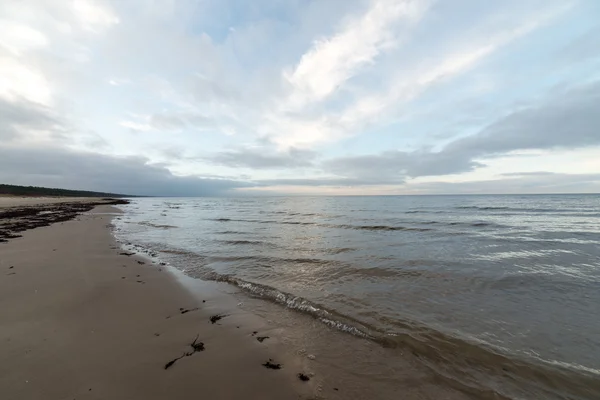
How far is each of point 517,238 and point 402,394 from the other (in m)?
18.1

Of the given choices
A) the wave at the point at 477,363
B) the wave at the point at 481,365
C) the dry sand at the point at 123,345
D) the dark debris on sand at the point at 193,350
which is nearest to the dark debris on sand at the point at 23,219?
the dry sand at the point at 123,345

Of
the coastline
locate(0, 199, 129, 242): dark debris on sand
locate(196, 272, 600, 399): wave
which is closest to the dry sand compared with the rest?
the coastline

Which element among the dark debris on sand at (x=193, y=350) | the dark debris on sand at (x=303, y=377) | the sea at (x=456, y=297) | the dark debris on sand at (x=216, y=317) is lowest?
the sea at (x=456, y=297)

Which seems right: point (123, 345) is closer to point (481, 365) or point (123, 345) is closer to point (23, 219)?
point (481, 365)

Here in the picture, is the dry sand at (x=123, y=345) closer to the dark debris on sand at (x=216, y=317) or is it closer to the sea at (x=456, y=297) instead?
the dark debris on sand at (x=216, y=317)

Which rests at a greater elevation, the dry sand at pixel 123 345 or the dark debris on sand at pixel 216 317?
the dry sand at pixel 123 345

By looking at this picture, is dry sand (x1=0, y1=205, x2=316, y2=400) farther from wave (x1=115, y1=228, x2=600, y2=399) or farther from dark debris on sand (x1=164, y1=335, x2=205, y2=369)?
wave (x1=115, y1=228, x2=600, y2=399)

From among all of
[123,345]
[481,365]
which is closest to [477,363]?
[481,365]

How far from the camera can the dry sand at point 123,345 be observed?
3.36 m

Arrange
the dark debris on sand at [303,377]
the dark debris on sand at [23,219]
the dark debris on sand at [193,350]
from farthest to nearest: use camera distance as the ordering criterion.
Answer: the dark debris on sand at [23,219]
the dark debris on sand at [193,350]
the dark debris on sand at [303,377]

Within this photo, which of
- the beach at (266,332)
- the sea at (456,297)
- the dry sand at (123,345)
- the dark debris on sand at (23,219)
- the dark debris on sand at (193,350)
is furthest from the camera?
the dark debris on sand at (23,219)

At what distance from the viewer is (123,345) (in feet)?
14.3

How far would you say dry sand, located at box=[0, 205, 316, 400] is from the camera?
3.36 meters

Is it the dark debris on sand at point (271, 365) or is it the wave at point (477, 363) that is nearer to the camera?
the wave at point (477, 363)
